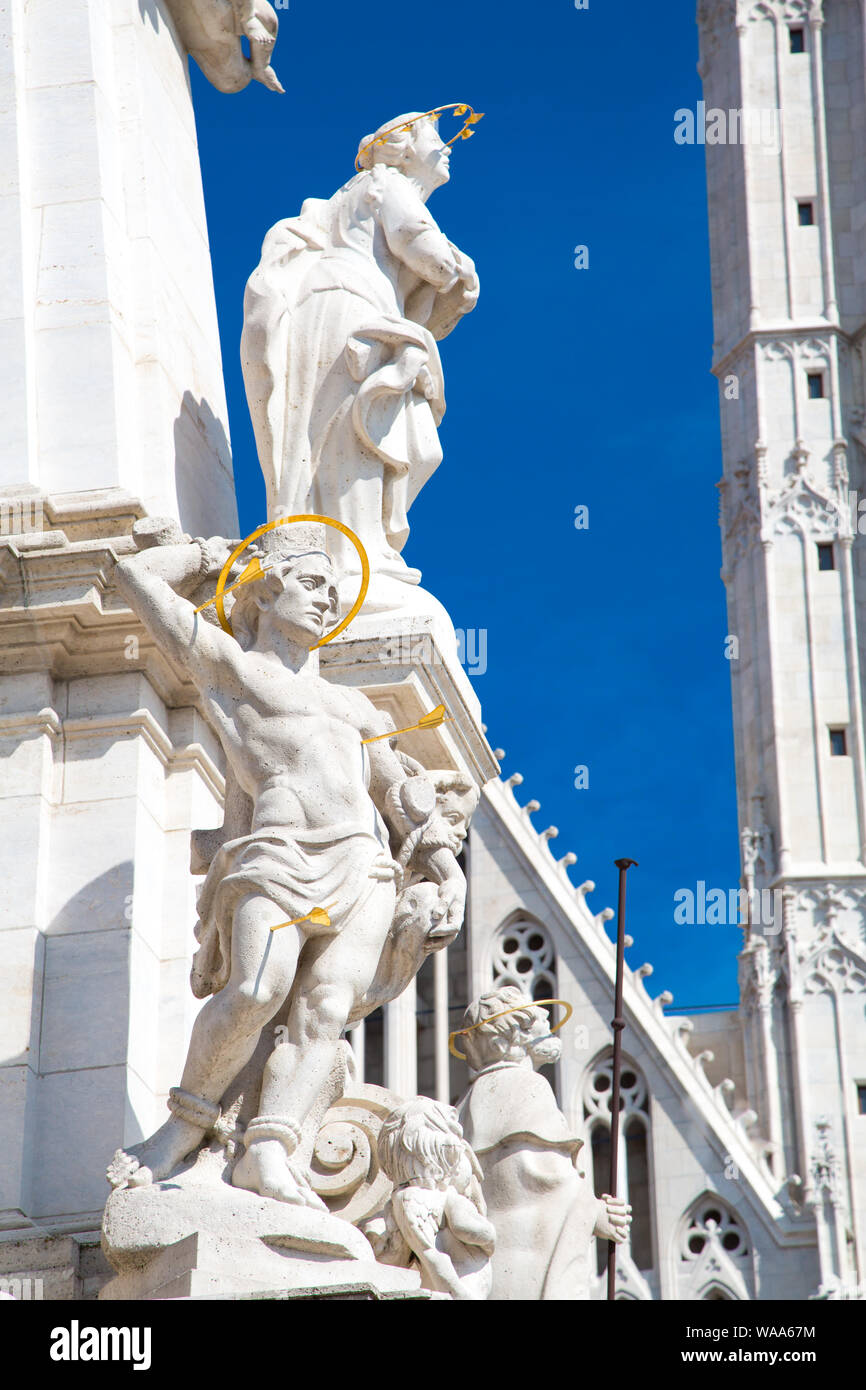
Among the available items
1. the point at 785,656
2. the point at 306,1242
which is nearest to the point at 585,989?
the point at 785,656

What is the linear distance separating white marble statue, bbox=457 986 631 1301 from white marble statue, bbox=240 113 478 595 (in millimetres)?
1668

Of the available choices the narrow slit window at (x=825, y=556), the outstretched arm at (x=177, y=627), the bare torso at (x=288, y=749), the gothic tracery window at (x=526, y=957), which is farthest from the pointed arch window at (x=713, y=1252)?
the outstretched arm at (x=177, y=627)

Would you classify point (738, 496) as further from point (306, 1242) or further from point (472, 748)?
point (306, 1242)

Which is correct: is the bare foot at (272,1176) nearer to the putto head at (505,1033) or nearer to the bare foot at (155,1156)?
the bare foot at (155,1156)

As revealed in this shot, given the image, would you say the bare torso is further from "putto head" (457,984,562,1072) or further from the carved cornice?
the carved cornice

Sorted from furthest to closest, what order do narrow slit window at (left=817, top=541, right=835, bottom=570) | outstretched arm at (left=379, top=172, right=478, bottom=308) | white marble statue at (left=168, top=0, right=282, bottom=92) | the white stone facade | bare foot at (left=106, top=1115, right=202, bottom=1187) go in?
narrow slit window at (left=817, top=541, right=835, bottom=570), white marble statue at (left=168, top=0, right=282, bottom=92), outstretched arm at (left=379, top=172, right=478, bottom=308), the white stone facade, bare foot at (left=106, top=1115, right=202, bottom=1187)

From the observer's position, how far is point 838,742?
3881cm

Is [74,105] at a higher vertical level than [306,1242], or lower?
higher

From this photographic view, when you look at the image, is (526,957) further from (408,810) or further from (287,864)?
(287,864)

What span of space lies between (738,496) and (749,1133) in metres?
10.0

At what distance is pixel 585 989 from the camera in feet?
119

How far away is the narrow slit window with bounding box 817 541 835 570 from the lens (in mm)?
39875

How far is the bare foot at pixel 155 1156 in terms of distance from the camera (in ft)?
23.4

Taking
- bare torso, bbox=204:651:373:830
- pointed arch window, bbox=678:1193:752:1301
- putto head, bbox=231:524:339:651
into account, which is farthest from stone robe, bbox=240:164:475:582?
pointed arch window, bbox=678:1193:752:1301
